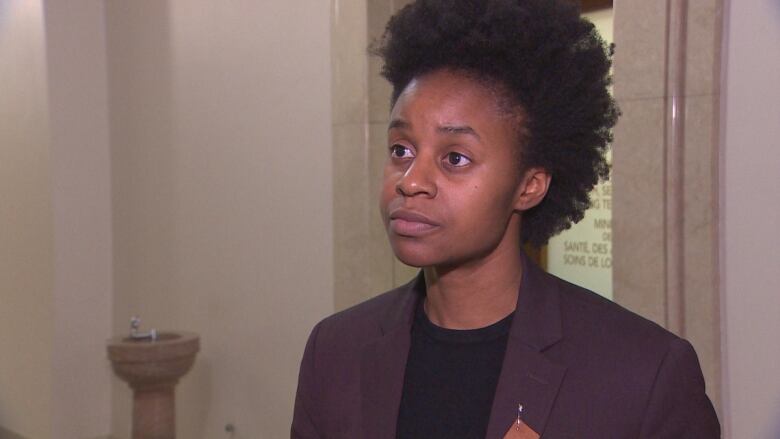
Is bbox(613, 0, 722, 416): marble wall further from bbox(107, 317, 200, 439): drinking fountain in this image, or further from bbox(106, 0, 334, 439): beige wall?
bbox(107, 317, 200, 439): drinking fountain

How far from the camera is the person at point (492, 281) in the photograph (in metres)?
1.62

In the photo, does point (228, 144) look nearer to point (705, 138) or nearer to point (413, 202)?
point (705, 138)

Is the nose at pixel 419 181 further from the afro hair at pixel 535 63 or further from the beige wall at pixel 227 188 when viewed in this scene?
the beige wall at pixel 227 188

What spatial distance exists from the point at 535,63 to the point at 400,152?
0.31 m

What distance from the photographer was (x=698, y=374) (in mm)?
1647

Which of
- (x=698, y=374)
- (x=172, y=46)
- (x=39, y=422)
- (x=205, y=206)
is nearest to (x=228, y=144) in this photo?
(x=205, y=206)

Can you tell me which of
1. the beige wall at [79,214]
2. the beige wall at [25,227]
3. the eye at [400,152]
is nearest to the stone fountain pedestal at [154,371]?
the beige wall at [79,214]

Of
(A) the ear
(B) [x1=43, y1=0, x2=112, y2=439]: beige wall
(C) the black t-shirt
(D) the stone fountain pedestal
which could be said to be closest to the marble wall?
(A) the ear

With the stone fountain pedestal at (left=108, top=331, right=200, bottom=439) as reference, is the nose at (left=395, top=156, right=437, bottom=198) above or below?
above

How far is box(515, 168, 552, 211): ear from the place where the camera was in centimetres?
178

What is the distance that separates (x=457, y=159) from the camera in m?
1.67

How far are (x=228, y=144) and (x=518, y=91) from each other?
378 centimetres

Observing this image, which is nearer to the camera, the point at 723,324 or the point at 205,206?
the point at 723,324

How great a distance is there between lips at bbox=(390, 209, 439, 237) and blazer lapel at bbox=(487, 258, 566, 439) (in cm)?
24
